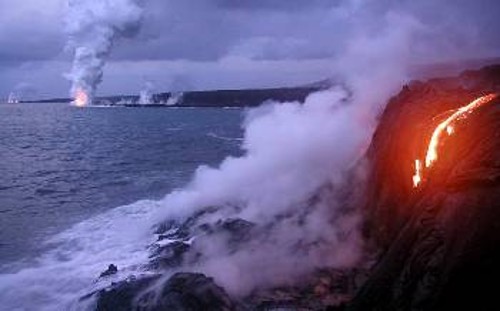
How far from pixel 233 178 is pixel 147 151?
45.9 m

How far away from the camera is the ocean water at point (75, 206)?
76.7 feet

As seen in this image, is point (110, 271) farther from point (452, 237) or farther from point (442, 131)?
point (452, 237)

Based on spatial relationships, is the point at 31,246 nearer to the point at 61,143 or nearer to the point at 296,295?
the point at 296,295

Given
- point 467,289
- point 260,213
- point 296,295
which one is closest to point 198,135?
point 260,213

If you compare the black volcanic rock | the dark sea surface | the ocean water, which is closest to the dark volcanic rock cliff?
the black volcanic rock

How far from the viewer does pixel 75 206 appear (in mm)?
40312

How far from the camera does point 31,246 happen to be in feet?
96.8

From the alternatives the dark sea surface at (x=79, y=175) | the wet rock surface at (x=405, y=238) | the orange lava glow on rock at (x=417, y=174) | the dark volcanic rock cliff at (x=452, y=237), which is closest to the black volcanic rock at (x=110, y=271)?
the wet rock surface at (x=405, y=238)

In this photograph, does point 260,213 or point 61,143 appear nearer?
point 260,213

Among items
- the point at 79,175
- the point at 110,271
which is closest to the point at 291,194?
the point at 110,271

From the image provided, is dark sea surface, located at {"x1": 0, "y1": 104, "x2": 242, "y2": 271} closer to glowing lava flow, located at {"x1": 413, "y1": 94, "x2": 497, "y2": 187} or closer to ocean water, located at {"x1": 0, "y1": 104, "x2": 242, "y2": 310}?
ocean water, located at {"x1": 0, "y1": 104, "x2": 242, "y2": 310}

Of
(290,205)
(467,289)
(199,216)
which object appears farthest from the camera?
(199,216)

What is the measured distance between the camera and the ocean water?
76.7 feet

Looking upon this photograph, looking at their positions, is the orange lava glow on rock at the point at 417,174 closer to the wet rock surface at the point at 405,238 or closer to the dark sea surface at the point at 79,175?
the wet rock surface at the point at 405,238
